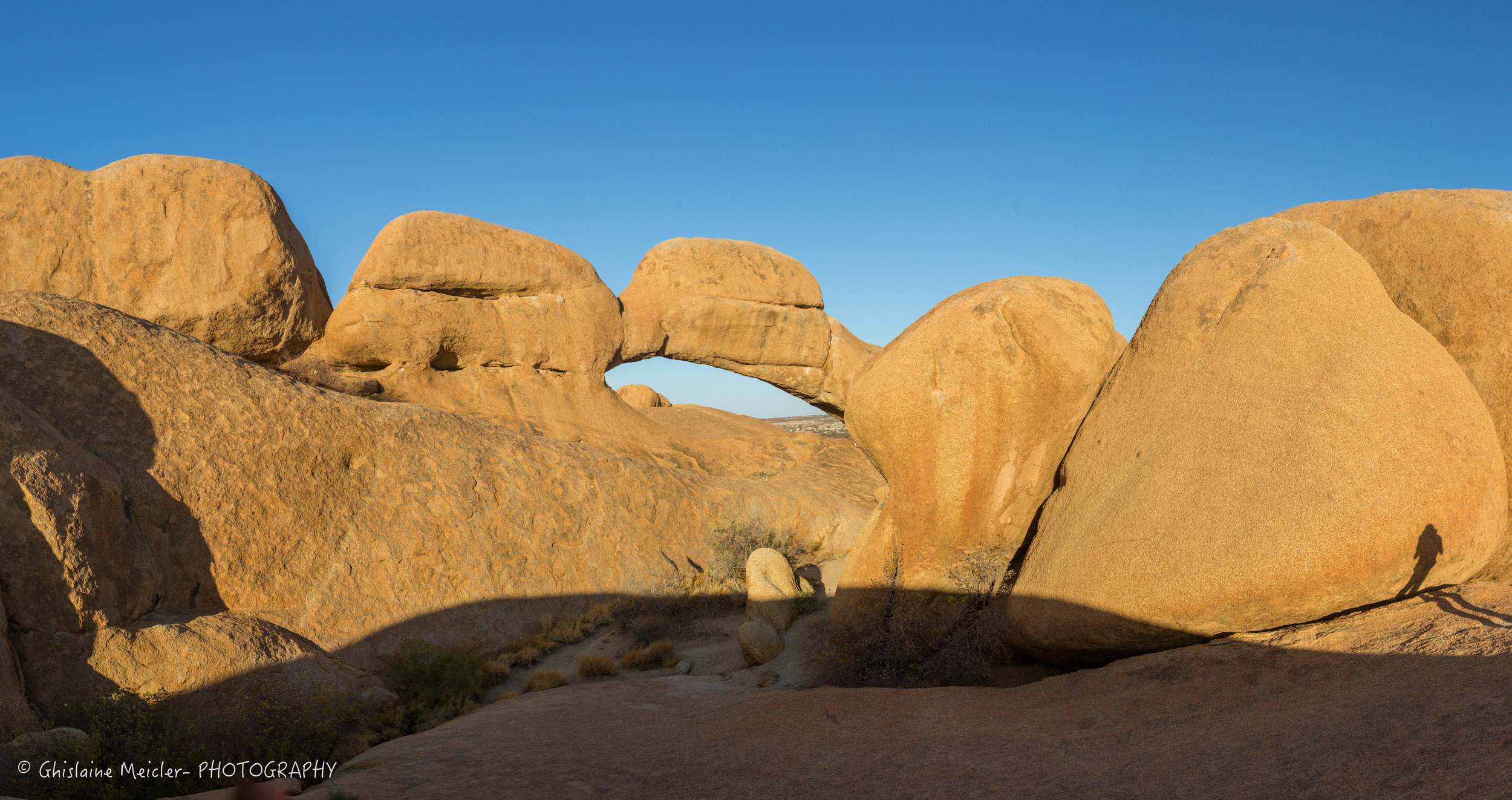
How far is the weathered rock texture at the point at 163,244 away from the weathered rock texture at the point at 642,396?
17.4 meters

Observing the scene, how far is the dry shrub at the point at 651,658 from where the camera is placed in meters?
10.2

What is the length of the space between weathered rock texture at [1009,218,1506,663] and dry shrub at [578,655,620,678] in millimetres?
5024

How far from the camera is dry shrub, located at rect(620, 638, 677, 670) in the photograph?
10219 millimetres

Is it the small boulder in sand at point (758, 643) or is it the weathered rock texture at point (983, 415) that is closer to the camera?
the weathered rock texture at point (983, 415)

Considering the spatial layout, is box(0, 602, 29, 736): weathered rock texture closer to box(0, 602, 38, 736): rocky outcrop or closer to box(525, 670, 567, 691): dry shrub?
box(0, 602, 38, 736): rocky outcrop

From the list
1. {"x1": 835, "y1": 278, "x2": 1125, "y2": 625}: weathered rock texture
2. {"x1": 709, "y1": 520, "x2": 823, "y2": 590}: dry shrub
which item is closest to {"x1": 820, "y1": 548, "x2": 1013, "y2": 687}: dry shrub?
{"x1": 835, "y1": 278, "x2": 1125, "y2": 625}: weathered rock texture

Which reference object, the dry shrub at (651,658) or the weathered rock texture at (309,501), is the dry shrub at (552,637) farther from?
the dry shrub at (651,658)

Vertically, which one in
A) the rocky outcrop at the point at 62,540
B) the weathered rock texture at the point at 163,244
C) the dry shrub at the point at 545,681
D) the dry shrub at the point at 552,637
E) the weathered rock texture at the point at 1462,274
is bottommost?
the dry shrub at the point at 545,681

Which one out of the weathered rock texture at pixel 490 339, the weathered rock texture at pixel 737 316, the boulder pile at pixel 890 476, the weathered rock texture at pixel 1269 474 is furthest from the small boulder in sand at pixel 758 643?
the weathered rock texture at pixel 737 316

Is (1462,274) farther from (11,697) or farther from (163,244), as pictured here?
(163,244)

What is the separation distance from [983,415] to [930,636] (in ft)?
7.57

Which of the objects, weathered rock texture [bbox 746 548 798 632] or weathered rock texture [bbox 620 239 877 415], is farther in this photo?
weathered rock texture [bbox 620 239 877 415]

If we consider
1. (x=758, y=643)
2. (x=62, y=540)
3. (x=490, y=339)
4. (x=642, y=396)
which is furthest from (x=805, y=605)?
(x=642, y=396)

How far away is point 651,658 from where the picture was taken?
10328 millimetres
